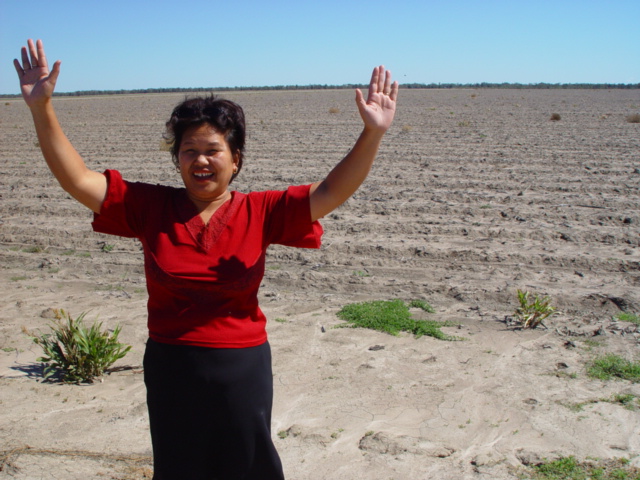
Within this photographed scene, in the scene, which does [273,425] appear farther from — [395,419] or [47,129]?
[47,129]

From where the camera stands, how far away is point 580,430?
351 cm

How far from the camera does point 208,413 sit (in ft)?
6.90

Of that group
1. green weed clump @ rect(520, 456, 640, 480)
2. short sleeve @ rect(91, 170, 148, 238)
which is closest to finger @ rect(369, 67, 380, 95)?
short sleeve @ rect(91, 170, 148, 238)

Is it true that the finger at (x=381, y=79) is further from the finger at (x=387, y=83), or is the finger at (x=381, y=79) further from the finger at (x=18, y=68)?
the finger at (x=18, y=68)

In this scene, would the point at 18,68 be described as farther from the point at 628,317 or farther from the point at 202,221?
the point at 628,317

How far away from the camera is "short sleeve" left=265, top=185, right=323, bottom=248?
2189mm

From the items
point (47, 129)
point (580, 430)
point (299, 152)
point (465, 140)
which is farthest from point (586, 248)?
point (465, 140)

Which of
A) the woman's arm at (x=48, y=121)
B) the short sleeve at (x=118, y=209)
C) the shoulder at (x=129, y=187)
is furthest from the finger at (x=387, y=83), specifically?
the woman's arm at (x=48, y=121)

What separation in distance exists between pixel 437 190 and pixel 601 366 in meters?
6.21

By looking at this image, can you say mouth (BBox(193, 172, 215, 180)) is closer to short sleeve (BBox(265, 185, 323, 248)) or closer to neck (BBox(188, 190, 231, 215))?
neck (BBox(188, 190, 231, 215))

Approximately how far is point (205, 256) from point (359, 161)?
1.93ft

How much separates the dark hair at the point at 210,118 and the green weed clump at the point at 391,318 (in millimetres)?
2989

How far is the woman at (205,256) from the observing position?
6.79ft

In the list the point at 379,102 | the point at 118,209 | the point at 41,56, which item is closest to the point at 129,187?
the point at 118,209
